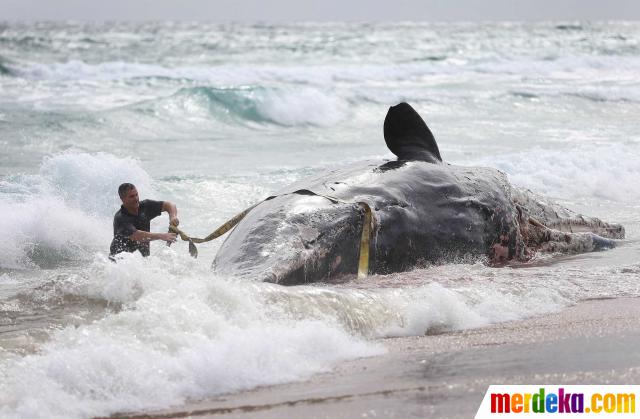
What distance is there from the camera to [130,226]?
8.06 meters

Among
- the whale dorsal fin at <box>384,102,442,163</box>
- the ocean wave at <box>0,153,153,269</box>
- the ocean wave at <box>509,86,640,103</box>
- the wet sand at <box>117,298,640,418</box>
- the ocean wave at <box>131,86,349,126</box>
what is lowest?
the ocean wave at <box>509,86,640,103</box>

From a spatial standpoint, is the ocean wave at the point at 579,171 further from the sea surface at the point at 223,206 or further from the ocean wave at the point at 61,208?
the ocean wave at the point at 61,208

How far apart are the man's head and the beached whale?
149 cm

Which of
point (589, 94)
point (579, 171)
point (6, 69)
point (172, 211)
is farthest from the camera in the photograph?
point (6, 69)

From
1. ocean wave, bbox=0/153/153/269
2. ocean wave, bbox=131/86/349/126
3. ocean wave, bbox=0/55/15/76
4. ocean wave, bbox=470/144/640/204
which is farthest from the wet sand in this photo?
ocean wave, bbox=0/55/15/76

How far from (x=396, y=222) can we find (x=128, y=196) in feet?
7.90

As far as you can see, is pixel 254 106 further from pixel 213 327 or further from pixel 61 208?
pixel 213 327

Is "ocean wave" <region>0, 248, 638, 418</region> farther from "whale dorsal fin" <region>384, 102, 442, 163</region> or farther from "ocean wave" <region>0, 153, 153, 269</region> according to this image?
"ocean wave" <region>0, 153, 153, 269</region>

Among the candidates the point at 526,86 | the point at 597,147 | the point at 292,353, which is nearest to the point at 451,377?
the point at 292,353

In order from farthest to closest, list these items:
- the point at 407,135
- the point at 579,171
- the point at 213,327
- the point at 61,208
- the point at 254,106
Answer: the point at 254,106
the point at 579,171
the point at 61,208
the point at 407,135
the point at 213,327

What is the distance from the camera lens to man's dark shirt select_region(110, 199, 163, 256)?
798 centimetres

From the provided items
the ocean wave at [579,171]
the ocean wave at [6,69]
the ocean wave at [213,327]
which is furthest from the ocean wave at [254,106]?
the ocean wave at [213,327]

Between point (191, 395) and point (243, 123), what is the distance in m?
19.3

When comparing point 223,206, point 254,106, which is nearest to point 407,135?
point 223,206
